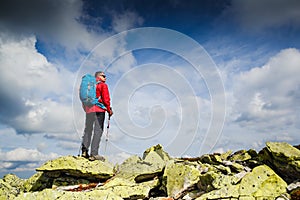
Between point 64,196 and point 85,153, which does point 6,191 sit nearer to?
point 85,153

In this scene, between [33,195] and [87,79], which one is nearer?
[33,195]

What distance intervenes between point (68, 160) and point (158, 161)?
4698mm

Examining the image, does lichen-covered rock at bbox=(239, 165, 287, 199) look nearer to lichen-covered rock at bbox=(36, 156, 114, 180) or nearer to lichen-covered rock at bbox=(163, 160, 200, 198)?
lichen-covered rock at bbox=(163, 160, 200, 198)

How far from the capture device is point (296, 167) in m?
10.2

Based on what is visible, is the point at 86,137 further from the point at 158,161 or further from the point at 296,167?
the point at 296,167

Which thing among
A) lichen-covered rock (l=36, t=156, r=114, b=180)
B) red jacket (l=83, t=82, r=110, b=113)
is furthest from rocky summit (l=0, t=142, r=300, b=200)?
red jacket (l=83, t=82, r=110, b=113)

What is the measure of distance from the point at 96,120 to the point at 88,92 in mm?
1652

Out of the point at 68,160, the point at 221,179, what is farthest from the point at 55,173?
the point at 221,179

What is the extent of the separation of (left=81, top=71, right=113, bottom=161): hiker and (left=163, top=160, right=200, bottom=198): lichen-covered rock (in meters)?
5.03

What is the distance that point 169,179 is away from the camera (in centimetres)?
1130

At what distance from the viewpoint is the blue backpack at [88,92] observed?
14844mm

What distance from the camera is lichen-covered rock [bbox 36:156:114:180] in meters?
13.2

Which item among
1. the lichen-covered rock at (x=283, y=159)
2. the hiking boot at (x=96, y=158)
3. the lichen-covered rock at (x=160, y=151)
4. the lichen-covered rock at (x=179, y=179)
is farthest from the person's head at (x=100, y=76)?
the lichen-covered rock at (x=283, y=159)

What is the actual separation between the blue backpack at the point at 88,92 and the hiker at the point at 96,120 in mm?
239
